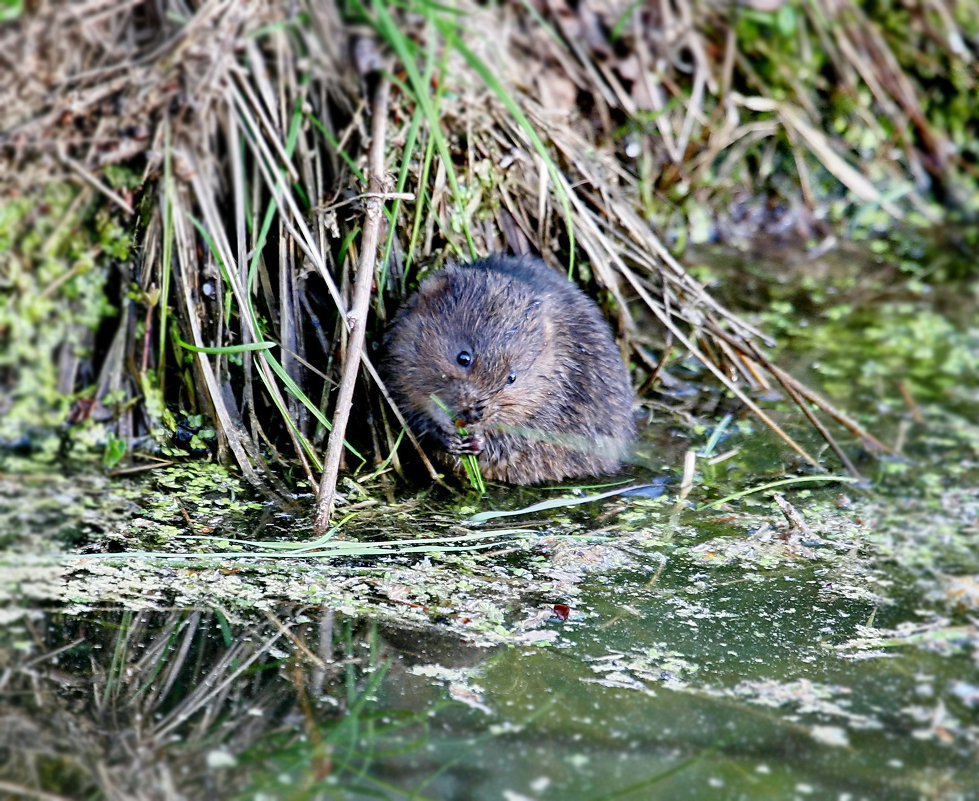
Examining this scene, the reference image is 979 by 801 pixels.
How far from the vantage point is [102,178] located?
13.5 feet

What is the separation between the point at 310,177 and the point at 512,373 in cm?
104

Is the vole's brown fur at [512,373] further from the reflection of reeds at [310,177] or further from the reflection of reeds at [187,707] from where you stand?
the reflection of reeds at [187,707]

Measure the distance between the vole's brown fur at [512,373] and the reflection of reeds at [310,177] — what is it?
19cm

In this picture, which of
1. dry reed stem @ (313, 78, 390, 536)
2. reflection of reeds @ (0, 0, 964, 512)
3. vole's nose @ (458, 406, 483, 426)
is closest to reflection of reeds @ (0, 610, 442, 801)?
dry reed stem @ (313, 78, 390, 536)

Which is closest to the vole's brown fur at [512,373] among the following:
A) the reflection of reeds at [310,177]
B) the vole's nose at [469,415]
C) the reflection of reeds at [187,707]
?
the vole's nose at [469,415]

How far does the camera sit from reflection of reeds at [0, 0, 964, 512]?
3834 mm

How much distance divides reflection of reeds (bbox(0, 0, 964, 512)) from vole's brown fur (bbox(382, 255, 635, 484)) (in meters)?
0.19

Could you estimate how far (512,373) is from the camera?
3.75 m

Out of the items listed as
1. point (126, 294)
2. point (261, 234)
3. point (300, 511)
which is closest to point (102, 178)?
point (126, 294)

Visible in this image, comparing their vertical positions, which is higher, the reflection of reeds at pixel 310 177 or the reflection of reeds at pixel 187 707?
the reflection of reeds at pixel 310 177

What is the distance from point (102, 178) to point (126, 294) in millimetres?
471

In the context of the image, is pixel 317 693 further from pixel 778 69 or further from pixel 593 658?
pixel 778 69

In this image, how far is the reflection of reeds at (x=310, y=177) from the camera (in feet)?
12.6

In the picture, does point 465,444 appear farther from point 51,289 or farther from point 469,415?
point 51,289
